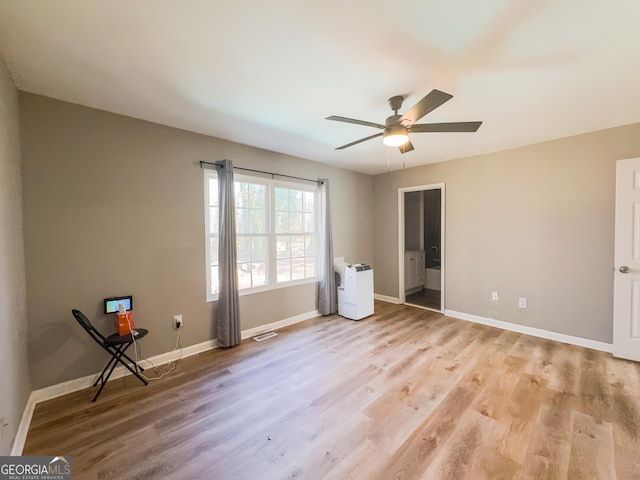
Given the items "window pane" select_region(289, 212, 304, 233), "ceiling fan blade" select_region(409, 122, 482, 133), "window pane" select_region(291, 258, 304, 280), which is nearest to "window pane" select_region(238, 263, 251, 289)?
"window pane" select_region(291, 258, 304, 280)

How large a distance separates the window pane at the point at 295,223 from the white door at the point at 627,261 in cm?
365

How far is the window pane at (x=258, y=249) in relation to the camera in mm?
3531

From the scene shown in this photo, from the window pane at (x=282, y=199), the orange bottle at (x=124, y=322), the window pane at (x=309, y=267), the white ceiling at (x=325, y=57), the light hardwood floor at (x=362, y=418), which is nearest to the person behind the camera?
the white ceiling at (x=325, y=57)

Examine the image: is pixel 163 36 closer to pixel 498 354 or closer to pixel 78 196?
pixel 78 196

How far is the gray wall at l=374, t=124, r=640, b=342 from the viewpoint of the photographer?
9.78ft

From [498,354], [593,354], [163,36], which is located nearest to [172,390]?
[163,36]

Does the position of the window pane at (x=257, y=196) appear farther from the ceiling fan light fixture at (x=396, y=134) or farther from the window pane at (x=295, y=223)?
the ceiling fan light fixture at (x=396, y=134)

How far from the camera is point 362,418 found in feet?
6.36

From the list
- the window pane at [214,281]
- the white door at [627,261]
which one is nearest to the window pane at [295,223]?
the window pane at [214,281]

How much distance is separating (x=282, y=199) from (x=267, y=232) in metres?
0.55

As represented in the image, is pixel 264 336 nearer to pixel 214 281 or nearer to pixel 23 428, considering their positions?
pixel 214 281

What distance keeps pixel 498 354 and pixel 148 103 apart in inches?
169

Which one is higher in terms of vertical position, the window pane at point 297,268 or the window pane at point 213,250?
the window pane at point 213,250

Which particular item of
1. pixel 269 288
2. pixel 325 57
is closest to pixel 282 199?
pixel 269 288
